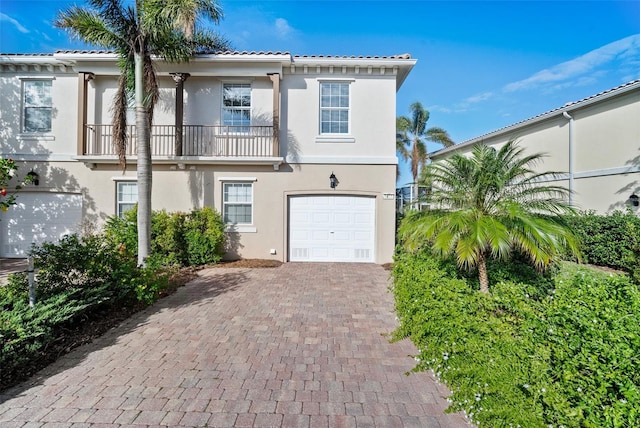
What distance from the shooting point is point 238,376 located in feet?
10.9

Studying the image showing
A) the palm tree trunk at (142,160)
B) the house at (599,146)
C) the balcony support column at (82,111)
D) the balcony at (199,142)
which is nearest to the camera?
the palm tree trunk at (142,160)

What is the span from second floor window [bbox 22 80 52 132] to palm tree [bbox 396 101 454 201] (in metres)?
22.5

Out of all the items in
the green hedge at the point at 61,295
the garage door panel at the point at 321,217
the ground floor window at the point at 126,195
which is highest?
the ground floor window at the point at 126,195

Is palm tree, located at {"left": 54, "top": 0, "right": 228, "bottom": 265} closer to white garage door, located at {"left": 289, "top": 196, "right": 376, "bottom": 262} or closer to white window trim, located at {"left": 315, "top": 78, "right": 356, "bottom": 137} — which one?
white window trim, located at {"left": 315, "top": 78, "right": 356, "bottom": 137}

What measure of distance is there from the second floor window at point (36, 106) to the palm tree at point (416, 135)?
22470mm

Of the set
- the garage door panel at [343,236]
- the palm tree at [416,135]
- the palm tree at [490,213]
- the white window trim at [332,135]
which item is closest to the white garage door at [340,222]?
the garage door panel at [343,236]

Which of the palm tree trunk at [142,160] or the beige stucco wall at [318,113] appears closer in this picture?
the palm tree trunk at [142,160]

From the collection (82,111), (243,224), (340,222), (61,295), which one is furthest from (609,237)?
(82,111)

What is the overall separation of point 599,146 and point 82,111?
700 inches

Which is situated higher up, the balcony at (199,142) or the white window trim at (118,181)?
the balcony at (199,142)

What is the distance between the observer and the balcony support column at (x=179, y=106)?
9625 millimetres

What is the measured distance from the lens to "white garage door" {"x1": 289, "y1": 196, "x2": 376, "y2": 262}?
10109mm

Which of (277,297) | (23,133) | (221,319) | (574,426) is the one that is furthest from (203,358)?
(23,133)

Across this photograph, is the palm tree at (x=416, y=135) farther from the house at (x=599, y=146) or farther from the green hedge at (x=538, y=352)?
the green hedge at (x=538, y=352)
